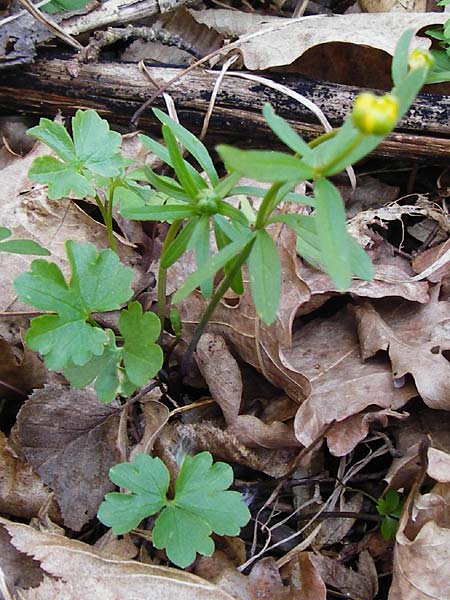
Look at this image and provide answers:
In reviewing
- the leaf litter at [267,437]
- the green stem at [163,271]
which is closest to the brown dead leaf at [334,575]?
the leaf litter at [267,437]

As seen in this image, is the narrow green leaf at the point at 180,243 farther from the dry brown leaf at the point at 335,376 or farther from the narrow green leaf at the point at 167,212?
the dry brown leaf at the point at 335,376

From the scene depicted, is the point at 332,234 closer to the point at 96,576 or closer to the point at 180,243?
the point at 180,243

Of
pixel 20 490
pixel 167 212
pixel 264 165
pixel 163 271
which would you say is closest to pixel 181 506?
pixel 20 490

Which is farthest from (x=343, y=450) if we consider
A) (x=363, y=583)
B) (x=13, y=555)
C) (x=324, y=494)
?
(x=13, y=555)

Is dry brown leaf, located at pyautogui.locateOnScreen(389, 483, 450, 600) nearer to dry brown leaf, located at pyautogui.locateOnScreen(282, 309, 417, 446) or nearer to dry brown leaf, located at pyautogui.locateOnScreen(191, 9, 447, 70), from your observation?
dry brown leaf, located at pyautogui.locateOnScreen(282, 309, 417, 446)

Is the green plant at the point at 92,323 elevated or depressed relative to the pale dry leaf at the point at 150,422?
elevated

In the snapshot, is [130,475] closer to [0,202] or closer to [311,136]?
[0,202]
